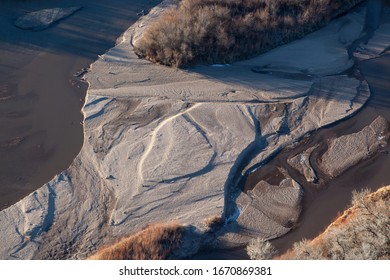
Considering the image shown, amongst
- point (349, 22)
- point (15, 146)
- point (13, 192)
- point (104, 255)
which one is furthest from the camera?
point (349, 22)

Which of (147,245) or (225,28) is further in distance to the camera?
(225,28)

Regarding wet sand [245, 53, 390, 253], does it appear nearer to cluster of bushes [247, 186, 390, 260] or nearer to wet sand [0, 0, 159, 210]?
cluster of bushes [247, 186, 390, 260]

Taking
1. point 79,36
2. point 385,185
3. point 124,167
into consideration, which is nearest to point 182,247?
point 124,167

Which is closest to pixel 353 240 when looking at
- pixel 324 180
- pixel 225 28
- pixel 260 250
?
pixel 260 250

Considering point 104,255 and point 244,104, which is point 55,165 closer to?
point 104,255

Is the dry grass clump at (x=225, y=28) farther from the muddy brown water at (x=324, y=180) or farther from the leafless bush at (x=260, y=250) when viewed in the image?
the leafless bush at (x=260, y=250)

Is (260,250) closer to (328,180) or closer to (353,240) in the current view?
(353,240)

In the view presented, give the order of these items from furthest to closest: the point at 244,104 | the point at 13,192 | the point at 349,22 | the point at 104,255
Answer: the point at 349,22
the point at 244,104
the point at 13,192
the point at 104,255

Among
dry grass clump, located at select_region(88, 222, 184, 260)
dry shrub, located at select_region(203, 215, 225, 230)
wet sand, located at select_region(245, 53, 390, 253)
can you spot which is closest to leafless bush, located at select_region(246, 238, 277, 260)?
wet sand, located at select_region(245, 53, 390, 253)
